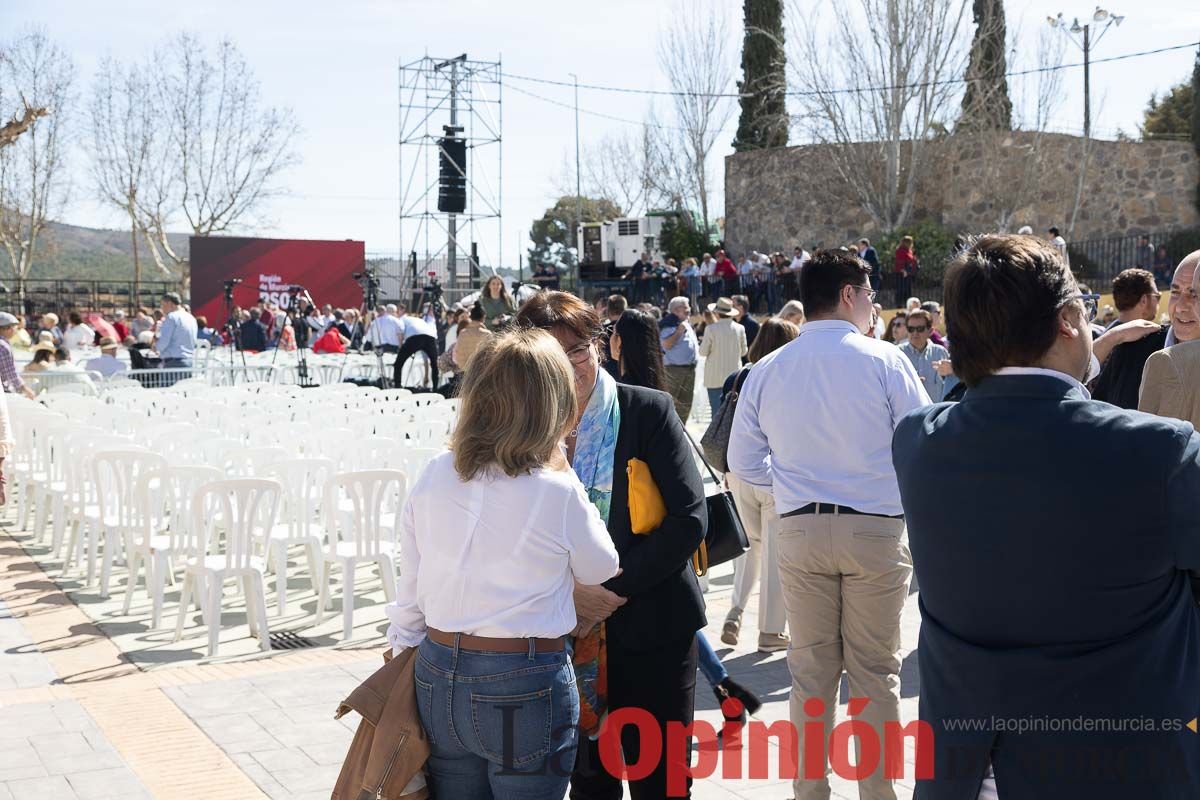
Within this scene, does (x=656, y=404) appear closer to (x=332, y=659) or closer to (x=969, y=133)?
(x=332, y=659)

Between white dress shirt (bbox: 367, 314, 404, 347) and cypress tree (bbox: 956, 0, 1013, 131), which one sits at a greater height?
cypress tree (bbox: 956, 0, 1013, 131)

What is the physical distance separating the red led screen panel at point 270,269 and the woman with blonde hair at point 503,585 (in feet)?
110

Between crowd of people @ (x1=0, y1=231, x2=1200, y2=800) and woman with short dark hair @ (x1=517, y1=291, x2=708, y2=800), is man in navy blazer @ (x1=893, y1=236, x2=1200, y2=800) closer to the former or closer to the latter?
crowd of people @ (x1=0, y1=231, x2=1200, y2=800)

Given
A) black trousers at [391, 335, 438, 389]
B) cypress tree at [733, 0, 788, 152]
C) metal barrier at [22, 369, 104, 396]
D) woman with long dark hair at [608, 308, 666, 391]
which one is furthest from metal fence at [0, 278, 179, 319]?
woman with long dark hair at [608, 308, 666, 391]

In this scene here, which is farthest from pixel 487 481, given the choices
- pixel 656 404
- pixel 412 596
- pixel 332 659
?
pixel 332 659

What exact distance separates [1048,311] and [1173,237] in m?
28.3

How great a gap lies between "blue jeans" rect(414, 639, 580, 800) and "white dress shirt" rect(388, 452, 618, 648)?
0.23 ft

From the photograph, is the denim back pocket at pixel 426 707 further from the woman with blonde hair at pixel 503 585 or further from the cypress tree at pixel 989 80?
the cypress tree at pixel 989 80

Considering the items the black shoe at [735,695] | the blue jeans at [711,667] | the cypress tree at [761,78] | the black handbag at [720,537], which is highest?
the cypress tree at [761,78]

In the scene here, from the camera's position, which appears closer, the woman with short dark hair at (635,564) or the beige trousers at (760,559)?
the woman with short dark hair at (635,564)

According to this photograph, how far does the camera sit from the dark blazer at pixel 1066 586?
1.90 meters

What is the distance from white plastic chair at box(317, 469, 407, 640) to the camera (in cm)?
687

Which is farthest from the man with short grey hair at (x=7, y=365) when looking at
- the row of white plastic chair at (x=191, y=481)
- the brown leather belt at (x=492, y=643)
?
the brown leather belt at (x=492, y=643)

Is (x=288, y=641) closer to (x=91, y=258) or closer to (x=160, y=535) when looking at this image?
(x=160, y=535)
